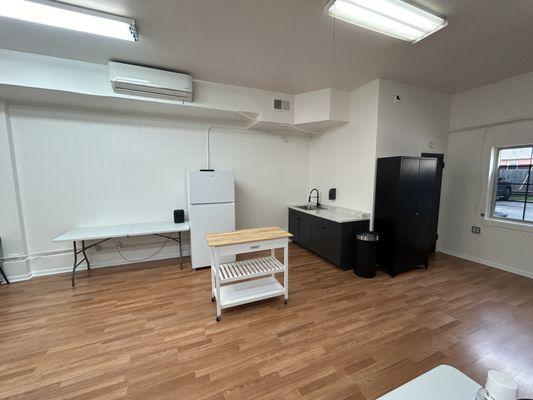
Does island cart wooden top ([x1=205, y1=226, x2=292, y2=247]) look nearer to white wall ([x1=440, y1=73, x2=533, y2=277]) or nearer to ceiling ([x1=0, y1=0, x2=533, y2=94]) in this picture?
ceiling ([x1=0, y1=0, x2=533, y2=94])

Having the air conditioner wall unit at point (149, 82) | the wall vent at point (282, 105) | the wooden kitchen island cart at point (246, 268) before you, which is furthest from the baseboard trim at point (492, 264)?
the air conditioner wall unit at point (149, 82)

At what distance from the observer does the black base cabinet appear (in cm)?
331

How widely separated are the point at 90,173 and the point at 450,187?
6.18 metres

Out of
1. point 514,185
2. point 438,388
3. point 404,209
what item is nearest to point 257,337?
point 438,388

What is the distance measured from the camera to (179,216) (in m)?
3.63

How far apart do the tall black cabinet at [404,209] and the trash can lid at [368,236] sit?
0.82 ft

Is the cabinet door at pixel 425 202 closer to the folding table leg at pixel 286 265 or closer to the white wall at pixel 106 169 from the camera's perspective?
the folding table leg at pixel 286 265

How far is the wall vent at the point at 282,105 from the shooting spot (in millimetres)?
3730

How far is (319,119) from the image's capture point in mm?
3689

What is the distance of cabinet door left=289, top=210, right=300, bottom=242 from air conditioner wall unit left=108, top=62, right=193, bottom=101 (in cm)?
283

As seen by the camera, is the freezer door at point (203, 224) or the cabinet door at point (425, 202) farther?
the freezer door at point (203, 224)

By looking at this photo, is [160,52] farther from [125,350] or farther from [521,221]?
[521,221]

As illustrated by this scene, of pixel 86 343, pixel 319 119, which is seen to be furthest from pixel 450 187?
pixel 86 343

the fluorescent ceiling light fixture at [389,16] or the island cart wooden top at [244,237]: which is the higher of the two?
the fluorescent ceiling light fixture at [389,16]
